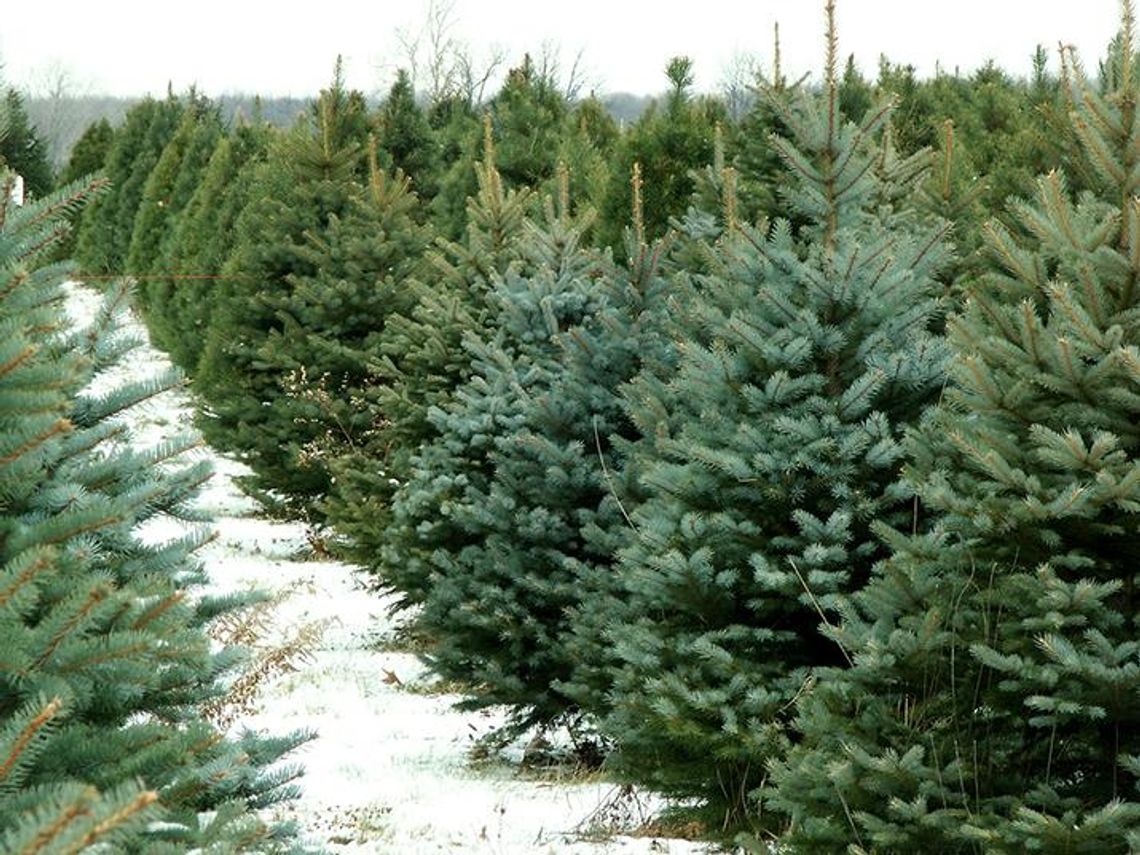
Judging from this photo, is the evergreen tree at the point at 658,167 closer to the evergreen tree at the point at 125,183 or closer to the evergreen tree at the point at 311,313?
the evergreen tree at the point at 311,313

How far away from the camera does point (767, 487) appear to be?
5469 millimetres

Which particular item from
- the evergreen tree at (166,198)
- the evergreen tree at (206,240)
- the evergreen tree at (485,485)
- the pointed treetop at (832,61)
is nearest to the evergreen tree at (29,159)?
the evergreen tree at (166,198)

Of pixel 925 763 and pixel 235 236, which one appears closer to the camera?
pixel 925 763

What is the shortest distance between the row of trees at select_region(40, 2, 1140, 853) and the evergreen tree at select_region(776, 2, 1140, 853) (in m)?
0.01

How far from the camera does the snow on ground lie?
264 inches

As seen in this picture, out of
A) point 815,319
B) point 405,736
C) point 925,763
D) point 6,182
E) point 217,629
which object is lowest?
point 405,736

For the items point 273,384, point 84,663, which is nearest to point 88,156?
point 273,384

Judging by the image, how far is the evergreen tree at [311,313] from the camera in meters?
13.6

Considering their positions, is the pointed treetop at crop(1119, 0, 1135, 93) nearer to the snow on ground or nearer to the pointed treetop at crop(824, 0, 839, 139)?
the pointed treetop at crop(824, 0, 839, 139)

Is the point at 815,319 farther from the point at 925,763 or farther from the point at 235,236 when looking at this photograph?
the point at 235,236

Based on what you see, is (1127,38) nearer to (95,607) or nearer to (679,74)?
(95,607)

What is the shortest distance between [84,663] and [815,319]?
3461 mm

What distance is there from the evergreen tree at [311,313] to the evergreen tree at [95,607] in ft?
32.1

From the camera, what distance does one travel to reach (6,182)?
3.25 meters
